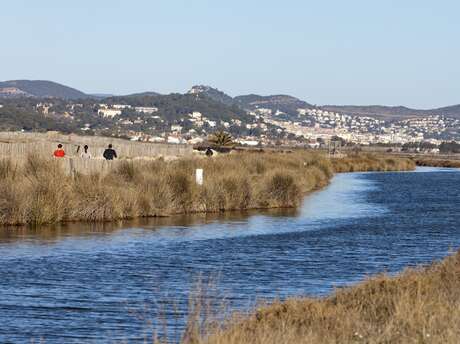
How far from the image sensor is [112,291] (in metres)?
20.4

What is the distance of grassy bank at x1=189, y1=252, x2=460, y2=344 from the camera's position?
12.1 meters

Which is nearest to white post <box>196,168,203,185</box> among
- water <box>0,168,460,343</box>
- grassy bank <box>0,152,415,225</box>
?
grassy bank <box>0,152,415,225</box>

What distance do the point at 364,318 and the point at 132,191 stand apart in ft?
73.6

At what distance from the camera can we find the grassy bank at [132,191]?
32.2 meters

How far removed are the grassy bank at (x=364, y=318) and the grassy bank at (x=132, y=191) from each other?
656 inches

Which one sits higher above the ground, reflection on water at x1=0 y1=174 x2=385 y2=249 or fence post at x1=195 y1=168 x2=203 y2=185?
fence post at x1=195 y1=168 x2=203 y2=185

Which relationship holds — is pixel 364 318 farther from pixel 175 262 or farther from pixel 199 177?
pixel 199 177

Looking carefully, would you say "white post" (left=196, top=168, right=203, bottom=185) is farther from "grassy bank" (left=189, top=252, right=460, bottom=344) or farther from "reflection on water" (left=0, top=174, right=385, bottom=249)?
"grassy bank" (left=189, top=252, right=460, bottom=344)

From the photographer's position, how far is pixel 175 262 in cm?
2545

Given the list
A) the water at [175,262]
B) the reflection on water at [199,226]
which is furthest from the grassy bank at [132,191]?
the water at [175,262]

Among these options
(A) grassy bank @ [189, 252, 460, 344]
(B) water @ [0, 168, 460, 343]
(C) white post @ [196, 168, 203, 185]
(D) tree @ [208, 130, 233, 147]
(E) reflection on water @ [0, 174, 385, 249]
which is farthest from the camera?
(D) tree @ [208, 130, 233, 147]

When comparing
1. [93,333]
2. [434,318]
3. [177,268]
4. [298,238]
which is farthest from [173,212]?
[434,318]

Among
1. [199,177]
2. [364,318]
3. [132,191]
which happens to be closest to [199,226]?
[132,191]

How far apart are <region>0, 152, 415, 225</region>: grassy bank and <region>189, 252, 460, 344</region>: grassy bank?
1667cm
